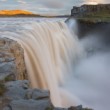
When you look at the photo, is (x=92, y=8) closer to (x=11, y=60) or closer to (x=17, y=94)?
(x=11, y=60)

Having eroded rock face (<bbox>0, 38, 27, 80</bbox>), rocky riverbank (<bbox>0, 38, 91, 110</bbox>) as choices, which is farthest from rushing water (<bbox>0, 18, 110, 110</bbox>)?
rocky riverbank (<bbox>0, 38, 91, 110</bbox>)

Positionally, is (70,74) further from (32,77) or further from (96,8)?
(96,8)

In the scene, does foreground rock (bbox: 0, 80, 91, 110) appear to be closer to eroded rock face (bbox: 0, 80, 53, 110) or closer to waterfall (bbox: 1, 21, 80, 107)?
eroded rock face (bbox: 0, 80, 53, 110)

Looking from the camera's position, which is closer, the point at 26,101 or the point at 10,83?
the point at 26,101

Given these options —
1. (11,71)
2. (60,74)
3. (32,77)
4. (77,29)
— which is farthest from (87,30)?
(11,71)

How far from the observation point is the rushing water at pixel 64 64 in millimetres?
15172

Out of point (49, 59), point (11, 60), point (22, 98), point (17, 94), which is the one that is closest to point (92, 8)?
point (49, 59)

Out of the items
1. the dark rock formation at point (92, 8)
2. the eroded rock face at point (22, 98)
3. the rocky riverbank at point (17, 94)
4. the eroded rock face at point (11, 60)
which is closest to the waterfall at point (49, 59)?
the eroded rock face at point (11, 60)

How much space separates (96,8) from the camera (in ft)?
205

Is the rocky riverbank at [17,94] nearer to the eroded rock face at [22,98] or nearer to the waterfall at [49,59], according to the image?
the eroded rock face at [22,98]

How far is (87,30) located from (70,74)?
1310cm

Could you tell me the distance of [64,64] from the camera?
77.5 feet

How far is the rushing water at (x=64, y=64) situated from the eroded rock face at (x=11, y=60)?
1155 millimetres

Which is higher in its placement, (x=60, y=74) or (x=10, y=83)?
(x=10, y=83)
